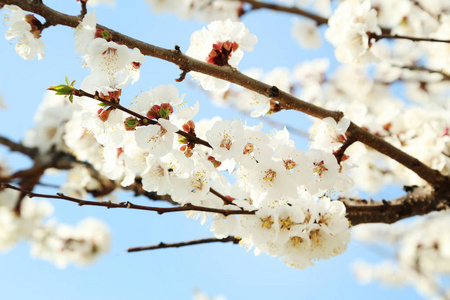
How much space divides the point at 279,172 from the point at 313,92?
3.81 meters

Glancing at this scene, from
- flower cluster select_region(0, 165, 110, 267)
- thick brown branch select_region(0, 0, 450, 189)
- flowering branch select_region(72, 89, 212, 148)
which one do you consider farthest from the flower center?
flower cluster select_region(0, 165, 110, 267)

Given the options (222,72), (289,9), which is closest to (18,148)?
(222,72)

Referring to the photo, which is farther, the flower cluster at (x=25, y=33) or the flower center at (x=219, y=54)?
the flower center at (x=219, y=54)

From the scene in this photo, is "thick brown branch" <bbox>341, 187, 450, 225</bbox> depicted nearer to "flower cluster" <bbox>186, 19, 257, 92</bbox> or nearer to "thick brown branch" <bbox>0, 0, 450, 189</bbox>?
"thick brown branch" <bbox>0, 0, 450, 189</bbox>

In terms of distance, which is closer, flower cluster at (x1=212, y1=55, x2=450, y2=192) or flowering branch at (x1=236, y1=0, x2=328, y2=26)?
flower cluster at (x1=212, y1=55, x2=450, y2=192)

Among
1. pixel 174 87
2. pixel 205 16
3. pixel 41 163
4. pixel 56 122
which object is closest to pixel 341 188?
pixel 174 87

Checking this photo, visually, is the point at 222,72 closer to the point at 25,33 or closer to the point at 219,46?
the point at 219,46

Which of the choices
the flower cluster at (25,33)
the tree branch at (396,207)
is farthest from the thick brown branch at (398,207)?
the flower cluster at (25,33)

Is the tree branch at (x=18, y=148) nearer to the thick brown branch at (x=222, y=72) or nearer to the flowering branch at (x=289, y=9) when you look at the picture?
the thick brown branch at (x=222, y=72)

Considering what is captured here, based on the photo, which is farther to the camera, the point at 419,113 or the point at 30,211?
the point at 30,211

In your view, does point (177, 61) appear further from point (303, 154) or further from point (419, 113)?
point (419, 113)

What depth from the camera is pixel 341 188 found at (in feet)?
5.24

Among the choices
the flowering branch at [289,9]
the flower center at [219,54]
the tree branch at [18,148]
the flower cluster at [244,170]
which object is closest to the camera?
the flower cluster at [244,170]

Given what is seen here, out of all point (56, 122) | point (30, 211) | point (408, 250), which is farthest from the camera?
point (408, 250)
